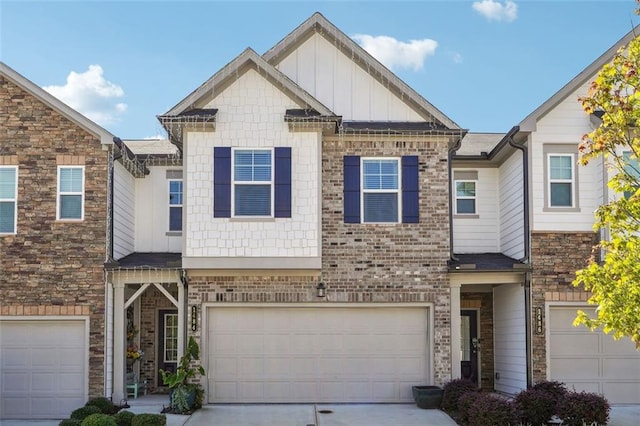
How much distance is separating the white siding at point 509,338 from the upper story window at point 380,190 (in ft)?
11.1

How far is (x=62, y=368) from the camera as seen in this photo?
16938mm

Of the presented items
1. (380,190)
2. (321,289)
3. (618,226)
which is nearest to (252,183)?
(321,289)

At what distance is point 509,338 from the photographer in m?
18.7

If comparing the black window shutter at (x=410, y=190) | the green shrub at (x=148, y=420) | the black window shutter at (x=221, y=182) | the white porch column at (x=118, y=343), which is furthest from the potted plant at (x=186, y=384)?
the black window shutter at (x=410, y=190)

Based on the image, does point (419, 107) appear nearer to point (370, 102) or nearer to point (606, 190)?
point (370, 102)

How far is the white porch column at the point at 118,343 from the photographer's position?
1703 centimetres

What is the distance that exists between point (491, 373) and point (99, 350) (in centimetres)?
950

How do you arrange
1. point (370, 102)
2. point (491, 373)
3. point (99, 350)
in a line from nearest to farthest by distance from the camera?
point (99, 350)
point (370, 102)
point (491, 373)

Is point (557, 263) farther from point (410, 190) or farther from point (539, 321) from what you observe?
point (410, 190)

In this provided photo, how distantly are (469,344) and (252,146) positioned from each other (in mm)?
7930

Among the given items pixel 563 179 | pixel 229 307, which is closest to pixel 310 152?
pixel 229 307

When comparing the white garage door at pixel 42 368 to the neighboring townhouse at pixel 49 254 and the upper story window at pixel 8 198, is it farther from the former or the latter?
the upper story window at pixel 8 198

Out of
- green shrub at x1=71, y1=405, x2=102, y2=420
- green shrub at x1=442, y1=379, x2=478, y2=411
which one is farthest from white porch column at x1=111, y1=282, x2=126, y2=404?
green shrub at x1=442, y1=379, x2=478, y2=411

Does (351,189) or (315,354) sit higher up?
(351,189)
